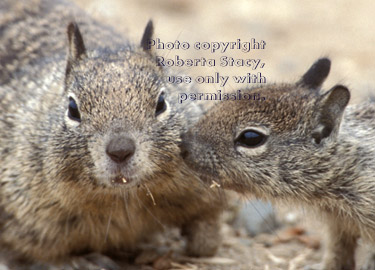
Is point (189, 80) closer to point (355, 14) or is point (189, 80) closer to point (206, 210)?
point (206, 210)

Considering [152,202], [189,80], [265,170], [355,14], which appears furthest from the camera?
[355,14]

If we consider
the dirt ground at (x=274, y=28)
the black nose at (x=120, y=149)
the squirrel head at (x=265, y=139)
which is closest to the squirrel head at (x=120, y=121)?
the black nose at (x=120, y=149)

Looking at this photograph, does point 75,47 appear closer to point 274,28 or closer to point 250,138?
point 250,138

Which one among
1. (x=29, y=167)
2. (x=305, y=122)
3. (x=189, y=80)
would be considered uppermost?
(x=189, y=80)

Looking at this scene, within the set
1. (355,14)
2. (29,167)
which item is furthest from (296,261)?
(355,14)

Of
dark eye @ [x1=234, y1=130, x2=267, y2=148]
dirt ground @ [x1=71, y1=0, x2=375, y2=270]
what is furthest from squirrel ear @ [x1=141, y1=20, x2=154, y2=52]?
dirt ground @ [x1=71, y1=0, x2=375, y2=270]

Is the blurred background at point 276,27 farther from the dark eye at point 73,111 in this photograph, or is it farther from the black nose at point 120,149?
the black nose at point 120,149

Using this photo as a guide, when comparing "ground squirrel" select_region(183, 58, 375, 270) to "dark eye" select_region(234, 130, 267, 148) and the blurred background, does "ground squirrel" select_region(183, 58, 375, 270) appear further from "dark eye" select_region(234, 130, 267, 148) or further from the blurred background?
the blurred background

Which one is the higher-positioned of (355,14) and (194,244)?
(355,14)
